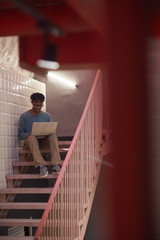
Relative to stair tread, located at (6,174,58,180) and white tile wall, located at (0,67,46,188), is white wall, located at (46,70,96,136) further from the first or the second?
stair tread, located at (6,174,58,180)

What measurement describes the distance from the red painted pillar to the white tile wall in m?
3.52

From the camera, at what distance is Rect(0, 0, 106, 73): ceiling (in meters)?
1.68

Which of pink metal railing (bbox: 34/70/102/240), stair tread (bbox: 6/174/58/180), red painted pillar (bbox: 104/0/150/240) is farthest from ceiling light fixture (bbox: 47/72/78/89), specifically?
red painted pillar (bbox: 104/0/150/240)

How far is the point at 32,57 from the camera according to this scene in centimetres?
187

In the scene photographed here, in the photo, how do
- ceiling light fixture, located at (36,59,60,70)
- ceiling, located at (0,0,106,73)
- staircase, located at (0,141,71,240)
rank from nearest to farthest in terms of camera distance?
ceiling, located at (0,0,106,73) → ceiling light fixture, located at (36,59,60,70) → staircase, located at (0,141,71,240)

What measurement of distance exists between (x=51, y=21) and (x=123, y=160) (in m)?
0.65

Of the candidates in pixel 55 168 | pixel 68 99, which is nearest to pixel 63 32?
pixel 55 168

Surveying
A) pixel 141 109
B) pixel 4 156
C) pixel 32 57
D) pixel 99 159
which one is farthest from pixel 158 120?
pixel 4 156

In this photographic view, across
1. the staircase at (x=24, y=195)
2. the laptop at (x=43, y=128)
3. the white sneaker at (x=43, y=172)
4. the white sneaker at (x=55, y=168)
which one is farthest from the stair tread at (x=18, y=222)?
the laptop at (x=43, y=128)

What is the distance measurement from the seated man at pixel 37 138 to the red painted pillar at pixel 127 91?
3245 millimetres

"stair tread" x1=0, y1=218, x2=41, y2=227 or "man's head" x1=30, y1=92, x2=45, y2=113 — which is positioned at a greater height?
"man's head" x1=30, y1=92, x2=45, y2=113

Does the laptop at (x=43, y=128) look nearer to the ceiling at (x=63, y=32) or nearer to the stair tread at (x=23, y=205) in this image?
the stair tread at (x=23, y=205)

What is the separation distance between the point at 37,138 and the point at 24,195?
0.67 meters

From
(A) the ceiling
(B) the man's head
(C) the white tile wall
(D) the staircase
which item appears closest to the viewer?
(A) the ceiling
